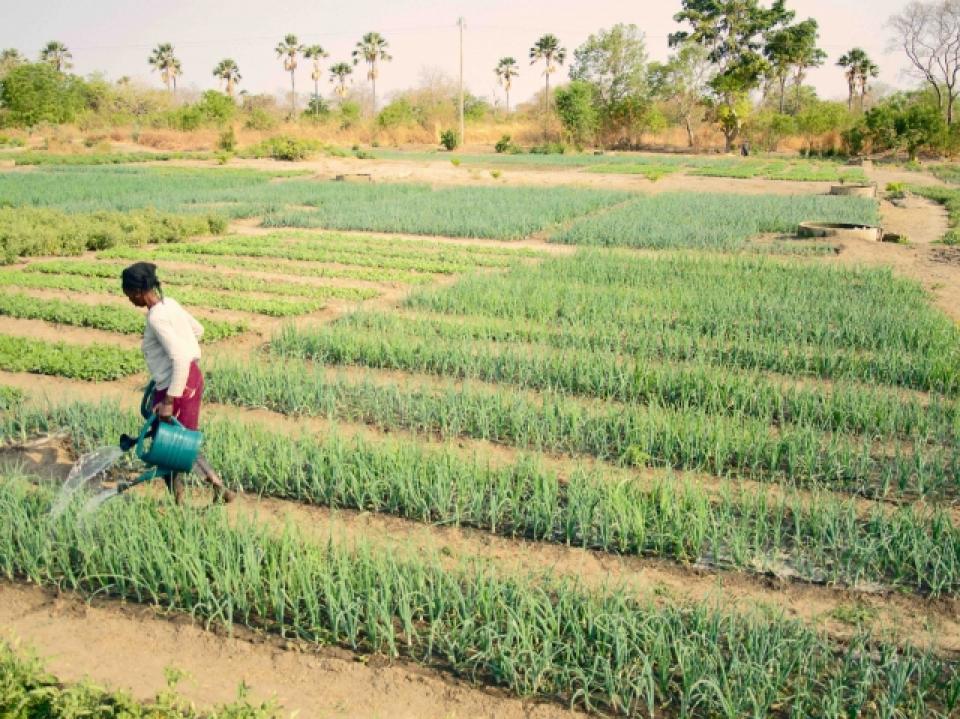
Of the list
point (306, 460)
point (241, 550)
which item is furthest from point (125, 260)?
point (241, 550)

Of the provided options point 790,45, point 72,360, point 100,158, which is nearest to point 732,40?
point 790,45

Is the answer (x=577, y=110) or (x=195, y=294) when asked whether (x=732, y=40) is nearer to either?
(x=577, y=110)

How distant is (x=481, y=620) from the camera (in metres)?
3.68

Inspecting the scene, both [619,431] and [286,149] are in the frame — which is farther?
[286,149]

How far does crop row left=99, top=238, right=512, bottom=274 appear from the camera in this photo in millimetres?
12953

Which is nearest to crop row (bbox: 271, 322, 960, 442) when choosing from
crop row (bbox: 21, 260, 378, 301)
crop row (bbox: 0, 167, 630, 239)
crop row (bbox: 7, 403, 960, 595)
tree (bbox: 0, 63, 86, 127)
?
crop row (bbox: 7, 403, 960, 595)

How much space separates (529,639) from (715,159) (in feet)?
141

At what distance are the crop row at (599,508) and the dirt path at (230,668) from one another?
122 centimetres

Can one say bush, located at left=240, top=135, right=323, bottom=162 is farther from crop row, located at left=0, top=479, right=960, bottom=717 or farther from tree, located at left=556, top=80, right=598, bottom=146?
crop row, located at left=0, top=479, right=960, bottom=717

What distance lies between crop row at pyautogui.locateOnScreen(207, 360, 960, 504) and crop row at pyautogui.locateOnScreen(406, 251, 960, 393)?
1.74 meters

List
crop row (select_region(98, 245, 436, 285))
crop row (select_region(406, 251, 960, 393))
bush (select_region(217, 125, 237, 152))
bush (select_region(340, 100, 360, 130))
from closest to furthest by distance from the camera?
crop row (select_region(406, 251, 960, 393)) < crop row (select_region(98, 245, 436, 285)) < bush (select_region(217, 125, 237, 152)) < bush (select_region(340, 100, 360, 130))

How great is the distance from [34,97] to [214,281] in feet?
149

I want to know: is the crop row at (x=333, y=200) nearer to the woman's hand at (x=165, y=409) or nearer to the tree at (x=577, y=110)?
the woman's hand at (x=165, y=409)

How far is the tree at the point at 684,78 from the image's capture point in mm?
53469
